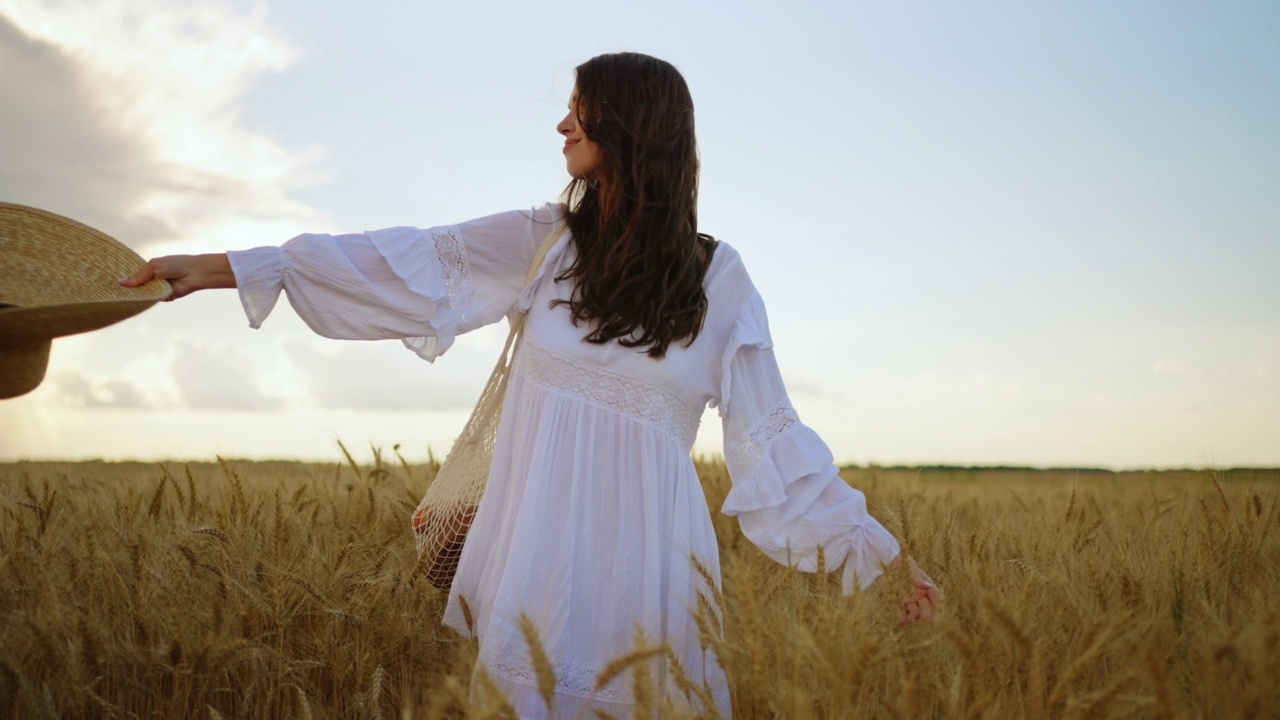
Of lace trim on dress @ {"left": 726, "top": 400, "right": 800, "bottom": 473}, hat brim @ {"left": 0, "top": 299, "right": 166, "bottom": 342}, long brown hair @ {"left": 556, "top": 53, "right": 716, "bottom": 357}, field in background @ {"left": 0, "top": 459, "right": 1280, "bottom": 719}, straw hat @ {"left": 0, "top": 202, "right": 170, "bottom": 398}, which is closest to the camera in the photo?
field in background @ {"left": 0, "top": 459, "right": 1280, "bottom": 719}

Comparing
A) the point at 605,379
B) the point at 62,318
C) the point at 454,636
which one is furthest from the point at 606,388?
the point at 62,318

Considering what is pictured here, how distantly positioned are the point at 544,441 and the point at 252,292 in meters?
0.74

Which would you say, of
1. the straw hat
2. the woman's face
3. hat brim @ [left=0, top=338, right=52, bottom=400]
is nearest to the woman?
the woman's face

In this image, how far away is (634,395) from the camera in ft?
7.54

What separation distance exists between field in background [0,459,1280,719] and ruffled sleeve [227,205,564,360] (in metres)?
0.62

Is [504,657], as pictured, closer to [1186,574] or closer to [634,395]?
[634,395]

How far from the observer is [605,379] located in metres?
2.29

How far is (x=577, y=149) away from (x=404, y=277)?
20.7 inches

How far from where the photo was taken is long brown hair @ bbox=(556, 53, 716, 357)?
7.42 ft

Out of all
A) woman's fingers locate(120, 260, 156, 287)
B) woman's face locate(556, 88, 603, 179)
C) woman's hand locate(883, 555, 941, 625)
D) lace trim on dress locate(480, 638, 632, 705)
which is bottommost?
lace trim on dress locate(480, 638, 632, 705)

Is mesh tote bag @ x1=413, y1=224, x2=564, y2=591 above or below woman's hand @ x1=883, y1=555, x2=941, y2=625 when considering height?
above

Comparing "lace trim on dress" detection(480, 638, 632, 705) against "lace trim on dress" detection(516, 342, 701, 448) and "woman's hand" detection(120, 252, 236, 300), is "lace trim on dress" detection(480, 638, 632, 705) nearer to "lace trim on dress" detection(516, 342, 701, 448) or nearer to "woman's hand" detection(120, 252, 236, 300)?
"lace trim on dress" detection(516, 342, 701, 448)

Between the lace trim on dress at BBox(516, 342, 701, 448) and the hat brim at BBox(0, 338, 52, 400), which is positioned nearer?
the hat brim at BBox(0, 338, 52, 400)

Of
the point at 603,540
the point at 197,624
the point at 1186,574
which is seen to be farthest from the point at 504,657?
the point at 1186,574
